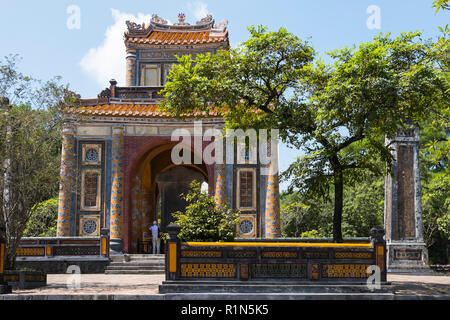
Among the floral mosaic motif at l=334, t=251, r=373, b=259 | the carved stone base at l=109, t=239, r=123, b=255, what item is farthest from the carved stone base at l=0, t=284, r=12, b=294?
the carved stone base at l=109, t=239, r=123, b=255

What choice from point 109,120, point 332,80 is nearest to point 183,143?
point 109,120

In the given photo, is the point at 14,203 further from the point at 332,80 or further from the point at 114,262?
the point at 332,80

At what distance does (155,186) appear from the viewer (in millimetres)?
27500

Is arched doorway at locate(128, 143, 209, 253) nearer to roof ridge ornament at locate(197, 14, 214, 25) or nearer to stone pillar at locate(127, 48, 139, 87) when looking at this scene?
stone pillar at locate(127, 48, 139, 87)

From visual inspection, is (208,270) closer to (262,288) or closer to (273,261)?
(262,288)

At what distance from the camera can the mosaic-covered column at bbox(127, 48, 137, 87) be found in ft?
83.1

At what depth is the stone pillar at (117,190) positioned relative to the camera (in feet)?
69.1

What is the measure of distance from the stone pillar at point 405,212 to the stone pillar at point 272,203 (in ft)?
14.6

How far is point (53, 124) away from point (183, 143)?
8.88 m

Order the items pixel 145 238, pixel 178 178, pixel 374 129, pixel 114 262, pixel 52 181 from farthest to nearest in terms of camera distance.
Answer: pixel 178 178 < pixel 145 238 < pixel 114 262 < pixel 52 181 < pixel 374 129

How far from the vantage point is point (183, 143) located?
874 inches

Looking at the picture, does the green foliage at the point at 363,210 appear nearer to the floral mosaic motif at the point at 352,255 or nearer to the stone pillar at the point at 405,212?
the stone pillar at the point at 405,212

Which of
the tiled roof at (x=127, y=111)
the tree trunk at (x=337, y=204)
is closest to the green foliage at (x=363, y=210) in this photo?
the tiled roof at (x=127, y=111)

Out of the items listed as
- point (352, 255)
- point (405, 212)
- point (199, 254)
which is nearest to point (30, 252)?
point (199, 254)
